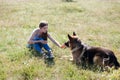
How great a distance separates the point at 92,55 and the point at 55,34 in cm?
462

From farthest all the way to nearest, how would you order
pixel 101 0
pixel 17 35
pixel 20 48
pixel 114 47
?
pixel 101 0 < pixel 17 35 < pixel 114 47 < pixel 20 48

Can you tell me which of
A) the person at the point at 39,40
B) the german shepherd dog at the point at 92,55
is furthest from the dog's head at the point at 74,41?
the person at the point at 39,40

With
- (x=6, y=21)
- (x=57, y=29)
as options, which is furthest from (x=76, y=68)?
(x=6, y=21)

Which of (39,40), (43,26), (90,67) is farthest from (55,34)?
(90,67)

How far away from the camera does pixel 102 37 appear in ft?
39.4

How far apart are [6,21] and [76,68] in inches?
325

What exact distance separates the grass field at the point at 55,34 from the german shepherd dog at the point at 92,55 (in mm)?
330

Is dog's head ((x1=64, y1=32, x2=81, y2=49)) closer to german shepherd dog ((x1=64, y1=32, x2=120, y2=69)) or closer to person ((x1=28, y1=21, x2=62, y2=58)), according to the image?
german shepherd dog ((x1=64, y1=32, x2=120, y2=69))

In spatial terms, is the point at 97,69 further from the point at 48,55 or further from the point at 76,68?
the point at 48,55

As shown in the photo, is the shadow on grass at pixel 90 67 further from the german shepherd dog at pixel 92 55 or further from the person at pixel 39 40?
the person at pixel 39 40

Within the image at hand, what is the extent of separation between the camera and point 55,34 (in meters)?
12.0

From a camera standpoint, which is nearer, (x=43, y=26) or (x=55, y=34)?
(x=43, y=26)

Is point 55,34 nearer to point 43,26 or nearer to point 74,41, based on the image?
point 43,26

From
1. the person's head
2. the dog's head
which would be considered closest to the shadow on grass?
the dog's head
